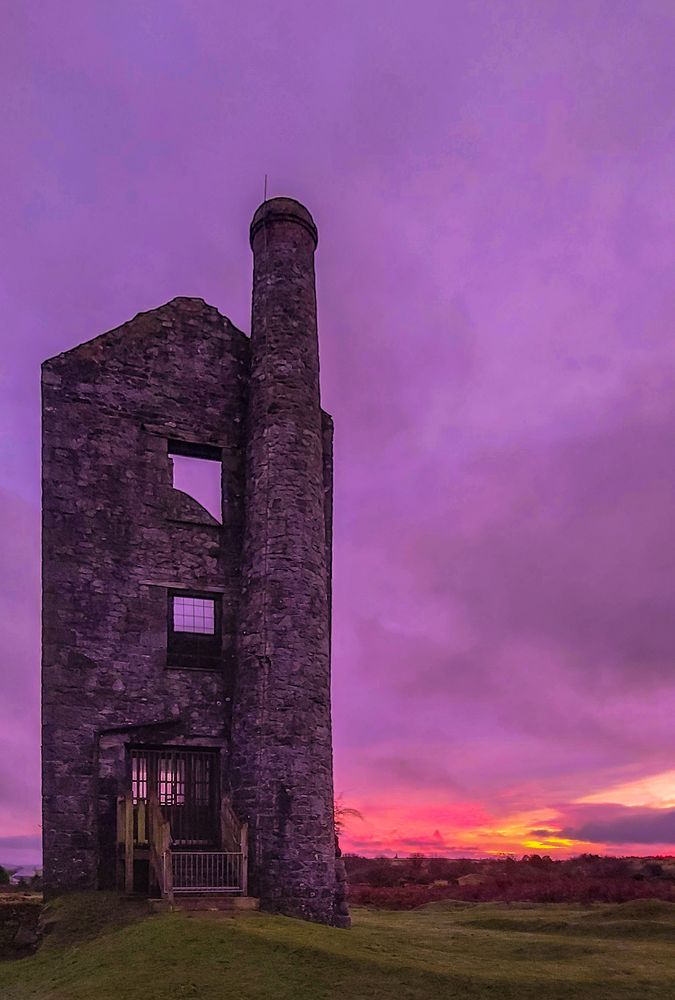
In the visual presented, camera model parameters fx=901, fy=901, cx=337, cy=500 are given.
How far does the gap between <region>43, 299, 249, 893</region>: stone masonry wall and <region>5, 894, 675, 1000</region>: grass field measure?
9.70 feet

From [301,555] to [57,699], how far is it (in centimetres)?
632

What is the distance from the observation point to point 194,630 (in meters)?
22.1

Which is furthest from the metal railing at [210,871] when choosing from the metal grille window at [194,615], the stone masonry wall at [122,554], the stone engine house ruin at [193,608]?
the metal grille window at [194,615]

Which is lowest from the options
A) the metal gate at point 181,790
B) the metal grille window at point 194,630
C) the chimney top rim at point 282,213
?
the metal gate at point 181,790

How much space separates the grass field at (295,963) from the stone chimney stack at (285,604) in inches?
92.9

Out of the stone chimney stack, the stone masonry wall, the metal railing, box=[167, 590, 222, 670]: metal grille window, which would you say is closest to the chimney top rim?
the stone chimney stack

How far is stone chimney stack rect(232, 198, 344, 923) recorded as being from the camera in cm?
1920

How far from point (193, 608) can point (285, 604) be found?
282 cm

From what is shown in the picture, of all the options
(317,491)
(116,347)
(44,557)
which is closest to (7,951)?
(44,557)

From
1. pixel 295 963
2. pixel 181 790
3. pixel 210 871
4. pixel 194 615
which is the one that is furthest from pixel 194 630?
pixel 295 963

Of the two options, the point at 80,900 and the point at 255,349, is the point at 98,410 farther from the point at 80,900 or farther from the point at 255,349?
the point at 80,900

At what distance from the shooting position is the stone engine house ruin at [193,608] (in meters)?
19.2

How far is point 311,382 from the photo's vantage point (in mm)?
23031

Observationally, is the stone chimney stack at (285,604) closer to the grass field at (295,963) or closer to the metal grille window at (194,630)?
the metal grille window at (194,630)
